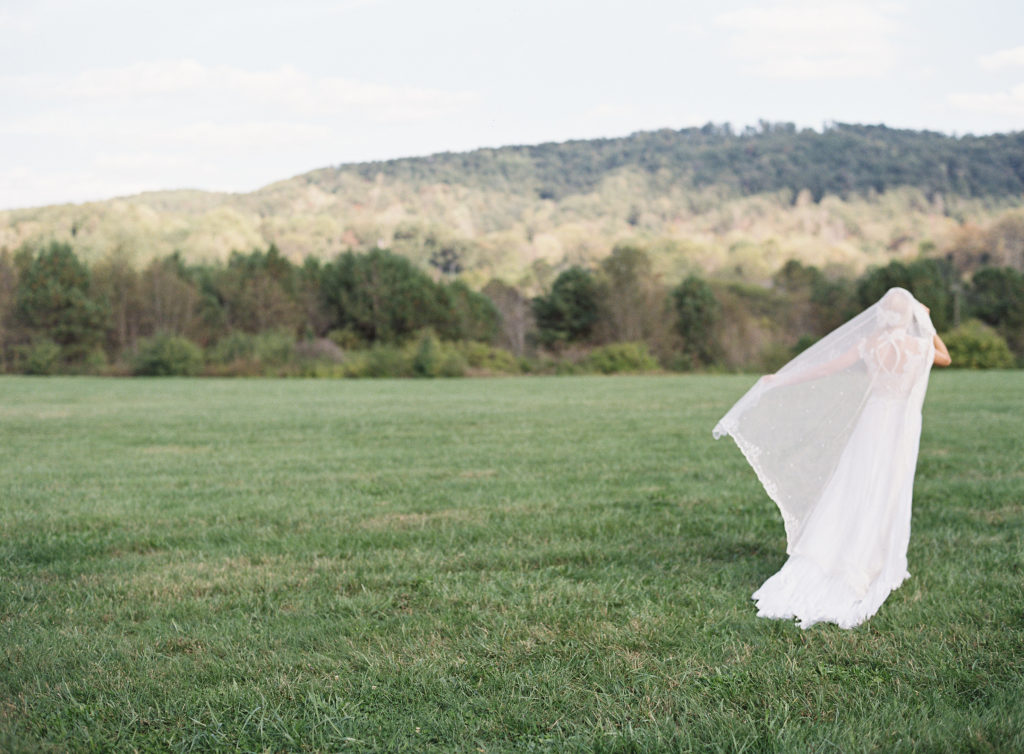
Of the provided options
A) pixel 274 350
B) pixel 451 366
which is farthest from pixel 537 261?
pixel 274 350

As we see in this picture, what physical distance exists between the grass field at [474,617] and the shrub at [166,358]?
113ft

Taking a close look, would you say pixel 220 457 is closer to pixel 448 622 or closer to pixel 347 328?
pixel 448 622

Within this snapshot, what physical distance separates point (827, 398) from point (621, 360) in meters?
42.4

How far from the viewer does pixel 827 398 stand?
223 inches

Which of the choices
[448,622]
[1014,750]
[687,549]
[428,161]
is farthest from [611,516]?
[428,161]

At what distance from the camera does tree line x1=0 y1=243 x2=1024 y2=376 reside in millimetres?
45062

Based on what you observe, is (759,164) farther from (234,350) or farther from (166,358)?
(166,358)

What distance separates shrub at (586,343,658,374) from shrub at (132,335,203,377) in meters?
21.5

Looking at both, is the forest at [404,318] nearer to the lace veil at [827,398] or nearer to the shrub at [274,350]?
the shrub at [274,350]

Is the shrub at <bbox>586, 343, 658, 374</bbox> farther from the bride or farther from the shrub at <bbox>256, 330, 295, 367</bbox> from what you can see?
the bride

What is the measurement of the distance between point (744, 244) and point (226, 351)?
201 ft

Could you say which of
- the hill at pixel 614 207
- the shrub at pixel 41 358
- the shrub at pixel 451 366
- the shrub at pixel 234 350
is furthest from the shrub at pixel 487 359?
the hill at pixel 614 207

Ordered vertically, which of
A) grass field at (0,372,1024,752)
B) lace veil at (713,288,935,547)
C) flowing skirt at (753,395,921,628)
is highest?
lace veil at (713,288,935,547)

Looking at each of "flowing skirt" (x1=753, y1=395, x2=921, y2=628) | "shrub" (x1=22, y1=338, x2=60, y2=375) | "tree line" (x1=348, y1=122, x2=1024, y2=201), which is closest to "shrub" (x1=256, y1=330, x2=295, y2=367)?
"shrub" (x1=22, y1=338, x2=60, y2=375)
